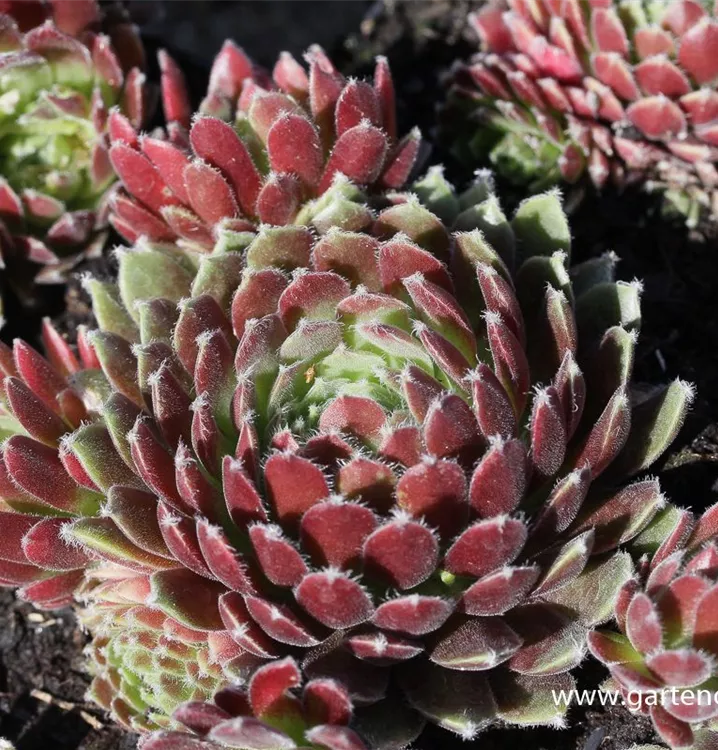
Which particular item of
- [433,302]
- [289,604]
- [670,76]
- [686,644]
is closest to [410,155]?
[433,302]

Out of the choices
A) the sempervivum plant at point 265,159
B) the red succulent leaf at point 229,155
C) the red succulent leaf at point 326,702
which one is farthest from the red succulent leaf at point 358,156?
the red succulent leaf at point 326,702

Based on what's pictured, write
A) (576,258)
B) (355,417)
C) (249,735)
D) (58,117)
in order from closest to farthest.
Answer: (249,735)
(355,417)
(58,117)
(576,258)

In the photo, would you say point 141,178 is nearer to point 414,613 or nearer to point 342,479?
point 342,479

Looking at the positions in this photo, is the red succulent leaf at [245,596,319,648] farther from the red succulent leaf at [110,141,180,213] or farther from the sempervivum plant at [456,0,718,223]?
the sempervivum plant at [456,0,718,223]

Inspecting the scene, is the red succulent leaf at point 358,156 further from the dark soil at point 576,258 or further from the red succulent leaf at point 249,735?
the red succulent leaf at point 249,735

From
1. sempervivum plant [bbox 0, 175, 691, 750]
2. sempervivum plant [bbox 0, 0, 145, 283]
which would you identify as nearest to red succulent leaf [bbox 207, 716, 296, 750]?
sempervivum plant [bbox 0, 175, 691, 750]

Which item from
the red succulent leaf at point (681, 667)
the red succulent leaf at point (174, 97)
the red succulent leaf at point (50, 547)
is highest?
the red succulent leaf at point (174, 97)

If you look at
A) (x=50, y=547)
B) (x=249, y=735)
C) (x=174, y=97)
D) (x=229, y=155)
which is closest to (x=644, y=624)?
(x=249, y=735)
